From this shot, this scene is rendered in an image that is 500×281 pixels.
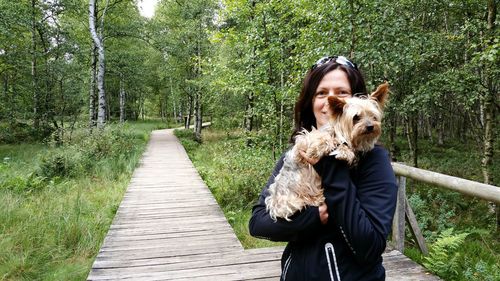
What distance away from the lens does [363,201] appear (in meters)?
1.48

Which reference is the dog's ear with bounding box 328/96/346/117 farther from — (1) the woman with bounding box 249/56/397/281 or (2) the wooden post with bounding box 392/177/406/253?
(2) the wooden post with bounding box 392/177/406/253

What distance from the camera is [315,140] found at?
159 centimetres

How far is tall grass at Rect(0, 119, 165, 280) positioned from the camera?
15.2 feet

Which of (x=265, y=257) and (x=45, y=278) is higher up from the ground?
(x=265, y=257)

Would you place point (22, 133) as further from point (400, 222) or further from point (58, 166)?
point (400, 222)

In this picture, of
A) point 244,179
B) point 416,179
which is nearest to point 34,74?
point 244,179

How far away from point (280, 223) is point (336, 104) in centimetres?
65

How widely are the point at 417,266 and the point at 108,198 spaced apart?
22.0 feet

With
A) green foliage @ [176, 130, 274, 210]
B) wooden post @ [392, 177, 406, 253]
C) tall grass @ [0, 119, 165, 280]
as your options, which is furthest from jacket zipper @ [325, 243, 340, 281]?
green foliage @ [176, 130, 274, 210]

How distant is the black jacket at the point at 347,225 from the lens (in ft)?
4.64

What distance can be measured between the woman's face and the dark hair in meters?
0.02

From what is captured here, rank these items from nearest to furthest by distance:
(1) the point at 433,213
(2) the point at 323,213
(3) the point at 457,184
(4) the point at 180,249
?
(2) the point at 323,213
(3) the point at 457,184
(4) the point at 180,249
(1) the point at 433,213

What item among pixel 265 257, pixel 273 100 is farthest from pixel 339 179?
pixel 273 100

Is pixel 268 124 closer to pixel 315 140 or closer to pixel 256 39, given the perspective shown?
pixel 256 39
